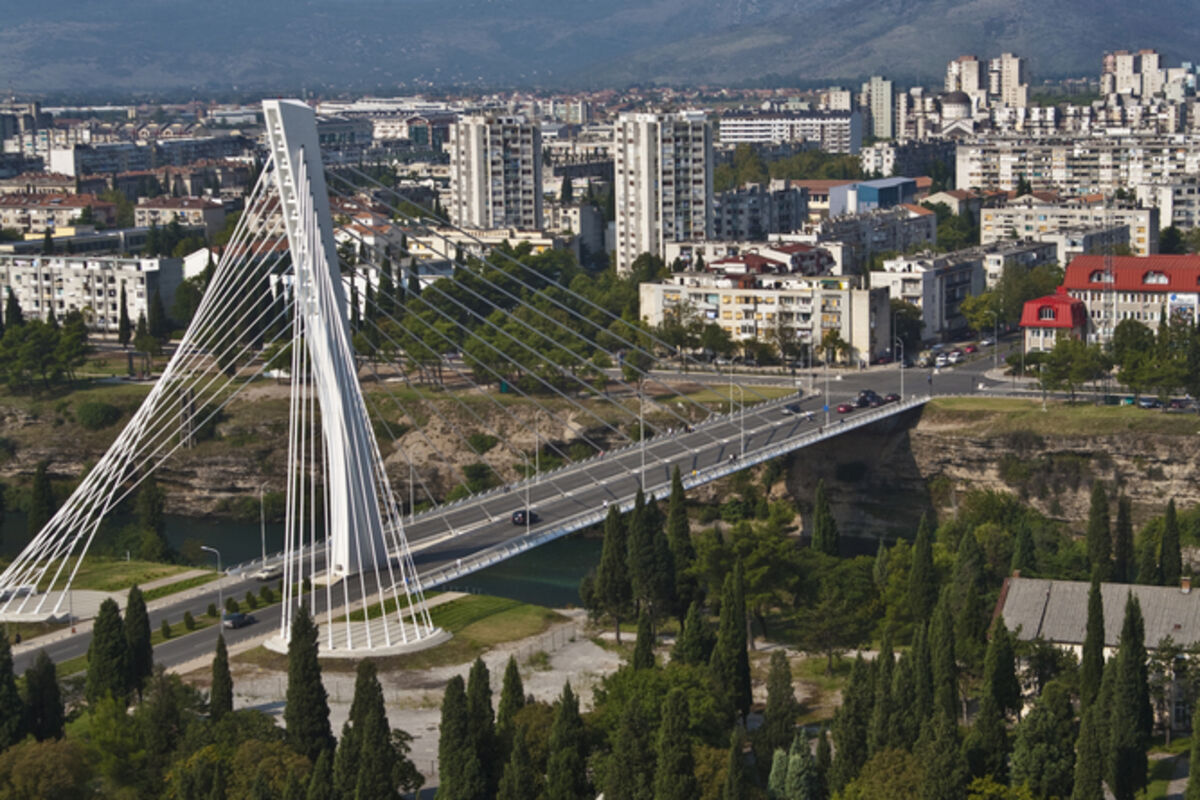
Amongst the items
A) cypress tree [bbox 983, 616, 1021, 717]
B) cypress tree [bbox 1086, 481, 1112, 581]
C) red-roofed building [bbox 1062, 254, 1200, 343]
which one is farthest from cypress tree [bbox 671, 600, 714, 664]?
red-roofed building [bbox 1062, 254, 1200, 343]

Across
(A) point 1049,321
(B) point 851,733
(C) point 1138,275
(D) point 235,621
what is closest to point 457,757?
(B) point 851,733

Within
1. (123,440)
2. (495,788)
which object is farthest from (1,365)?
(495,788)

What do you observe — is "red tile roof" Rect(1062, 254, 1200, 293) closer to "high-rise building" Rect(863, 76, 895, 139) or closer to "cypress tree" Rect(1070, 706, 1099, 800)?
"cypress tree" Rect(1070, 706, 1099, 800)

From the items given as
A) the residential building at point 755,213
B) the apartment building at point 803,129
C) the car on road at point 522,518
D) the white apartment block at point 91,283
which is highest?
the apartment building at point 803,129

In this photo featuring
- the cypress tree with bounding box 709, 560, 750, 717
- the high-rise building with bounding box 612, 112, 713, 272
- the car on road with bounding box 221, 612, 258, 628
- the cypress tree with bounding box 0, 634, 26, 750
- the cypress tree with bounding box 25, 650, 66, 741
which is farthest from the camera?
the high-rise building with bounding box 612, 112, 713, 272

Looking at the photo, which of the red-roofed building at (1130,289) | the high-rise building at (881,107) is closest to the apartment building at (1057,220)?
the red-roofed building at (1130,289)

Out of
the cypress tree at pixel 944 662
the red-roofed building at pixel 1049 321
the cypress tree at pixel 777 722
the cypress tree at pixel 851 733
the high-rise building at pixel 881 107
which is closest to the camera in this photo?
the cypress tree at pixel 851 733

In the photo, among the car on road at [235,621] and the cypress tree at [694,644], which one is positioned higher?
the cypress tree at [694,644]

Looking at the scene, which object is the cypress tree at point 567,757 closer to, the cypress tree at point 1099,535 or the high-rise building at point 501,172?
the cypress tree at point 1099,535

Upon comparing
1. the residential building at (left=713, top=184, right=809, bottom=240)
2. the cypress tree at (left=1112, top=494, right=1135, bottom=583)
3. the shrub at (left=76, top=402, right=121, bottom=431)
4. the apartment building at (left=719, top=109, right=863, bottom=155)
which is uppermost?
the apartment building at (left=719, top=109, right=863, bottom=155)
